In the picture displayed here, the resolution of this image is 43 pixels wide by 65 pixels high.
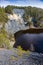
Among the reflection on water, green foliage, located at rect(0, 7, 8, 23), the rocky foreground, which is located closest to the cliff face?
green foliage, located at rect(0, 7, 8, 23)

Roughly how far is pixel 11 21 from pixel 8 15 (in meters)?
0.43

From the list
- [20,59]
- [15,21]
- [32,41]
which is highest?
[32,41]

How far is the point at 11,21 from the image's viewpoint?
10.5 meters

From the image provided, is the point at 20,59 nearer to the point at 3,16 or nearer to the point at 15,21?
the point at 3,16

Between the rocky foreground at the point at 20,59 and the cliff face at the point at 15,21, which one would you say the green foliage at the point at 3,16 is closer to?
the cliff face at the point at 15,21

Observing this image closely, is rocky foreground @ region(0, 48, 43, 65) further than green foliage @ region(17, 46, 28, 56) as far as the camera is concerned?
No

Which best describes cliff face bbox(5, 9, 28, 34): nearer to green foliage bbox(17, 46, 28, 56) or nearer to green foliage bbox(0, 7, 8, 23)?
green foliage bbox(0, 7, 8, 23)

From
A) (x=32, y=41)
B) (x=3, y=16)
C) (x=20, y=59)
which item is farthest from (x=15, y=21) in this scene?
(x=20, y=59)

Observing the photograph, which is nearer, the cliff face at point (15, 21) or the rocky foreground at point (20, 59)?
the rocky foreground at point (20, 59)

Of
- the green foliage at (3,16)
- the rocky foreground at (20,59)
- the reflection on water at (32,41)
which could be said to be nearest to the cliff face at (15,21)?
the green foliage at (3,16)

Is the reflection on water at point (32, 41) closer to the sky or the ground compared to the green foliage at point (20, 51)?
closer to the sky

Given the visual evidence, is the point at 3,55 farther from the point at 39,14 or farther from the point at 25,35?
the point at 39,14

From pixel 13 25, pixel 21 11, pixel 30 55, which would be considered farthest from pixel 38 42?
pixel 13 25

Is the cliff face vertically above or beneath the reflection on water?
beneath
